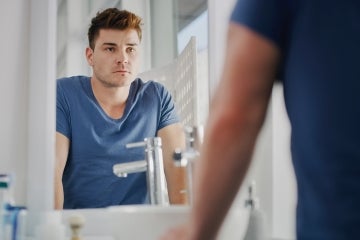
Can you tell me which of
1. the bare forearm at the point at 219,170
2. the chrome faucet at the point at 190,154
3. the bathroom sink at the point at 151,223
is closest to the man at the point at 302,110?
the bare forearm at the point at 219,170

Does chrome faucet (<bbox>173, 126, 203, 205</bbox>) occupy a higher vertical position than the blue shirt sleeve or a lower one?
lower

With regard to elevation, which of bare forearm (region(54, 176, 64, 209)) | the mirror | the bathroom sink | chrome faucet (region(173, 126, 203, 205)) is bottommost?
the bathroom sink

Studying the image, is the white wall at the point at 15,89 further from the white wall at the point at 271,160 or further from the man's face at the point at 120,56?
the white wall at the point at 271,160

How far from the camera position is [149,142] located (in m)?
1.46

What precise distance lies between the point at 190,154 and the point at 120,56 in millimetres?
353

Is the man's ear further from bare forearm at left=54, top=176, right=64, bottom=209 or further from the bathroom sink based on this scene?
the bathroom sink

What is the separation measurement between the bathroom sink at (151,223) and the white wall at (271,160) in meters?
0.37

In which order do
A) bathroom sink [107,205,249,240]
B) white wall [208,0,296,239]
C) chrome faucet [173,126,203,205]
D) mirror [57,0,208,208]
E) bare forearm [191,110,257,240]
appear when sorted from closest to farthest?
bare forearm [191,110,257,240]
bathroom sink [107,205,249,240]
chrome faucet [173,126,203,205]
mirror [57,0,208,208]
white wall [208,0,296,239]

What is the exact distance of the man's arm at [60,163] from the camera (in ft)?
4.67

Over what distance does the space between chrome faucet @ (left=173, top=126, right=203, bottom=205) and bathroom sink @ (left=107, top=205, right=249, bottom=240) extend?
147 mm

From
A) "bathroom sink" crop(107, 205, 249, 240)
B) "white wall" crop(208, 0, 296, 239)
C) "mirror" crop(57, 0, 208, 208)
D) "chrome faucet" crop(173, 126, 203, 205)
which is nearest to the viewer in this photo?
"bathroom sink" crop(107, 205, 249, 240)

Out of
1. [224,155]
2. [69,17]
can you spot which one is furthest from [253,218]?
[224,155]

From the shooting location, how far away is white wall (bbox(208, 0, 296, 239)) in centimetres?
159

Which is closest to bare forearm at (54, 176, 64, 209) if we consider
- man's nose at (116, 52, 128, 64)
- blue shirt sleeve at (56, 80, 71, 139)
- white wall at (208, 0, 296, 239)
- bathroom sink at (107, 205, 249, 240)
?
blue shirt sleeve at (56, 80, 71, 139)
